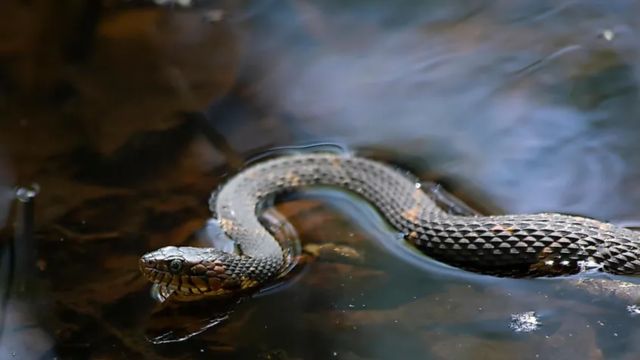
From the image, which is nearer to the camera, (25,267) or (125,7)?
(25,267)

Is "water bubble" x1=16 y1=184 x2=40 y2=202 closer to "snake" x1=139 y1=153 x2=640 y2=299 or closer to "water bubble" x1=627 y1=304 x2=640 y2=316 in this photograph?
"snake" x1=139 y1=153 x2=640 y2=299

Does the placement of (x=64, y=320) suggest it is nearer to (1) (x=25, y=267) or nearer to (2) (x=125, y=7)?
(1) (x=25, y=267)

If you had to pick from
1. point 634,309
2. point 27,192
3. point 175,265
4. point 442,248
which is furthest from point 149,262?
point 634,309

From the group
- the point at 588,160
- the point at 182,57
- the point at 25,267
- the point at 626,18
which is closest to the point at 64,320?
the point at 25,267

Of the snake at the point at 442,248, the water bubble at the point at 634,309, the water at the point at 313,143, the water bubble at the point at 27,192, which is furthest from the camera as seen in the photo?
the water bubble at the point at 27,192

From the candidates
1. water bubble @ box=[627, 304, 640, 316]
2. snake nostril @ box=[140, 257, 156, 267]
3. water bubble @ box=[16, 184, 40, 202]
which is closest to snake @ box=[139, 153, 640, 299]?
snake nostril @ box=[140, 257, 156, 267]

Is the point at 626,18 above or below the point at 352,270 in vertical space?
above

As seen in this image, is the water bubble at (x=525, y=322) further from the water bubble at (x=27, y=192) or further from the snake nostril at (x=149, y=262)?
the water bubble at (x=27, y=192)

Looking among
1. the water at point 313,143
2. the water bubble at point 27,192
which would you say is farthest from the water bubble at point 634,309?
the water bubble at point 27,192
